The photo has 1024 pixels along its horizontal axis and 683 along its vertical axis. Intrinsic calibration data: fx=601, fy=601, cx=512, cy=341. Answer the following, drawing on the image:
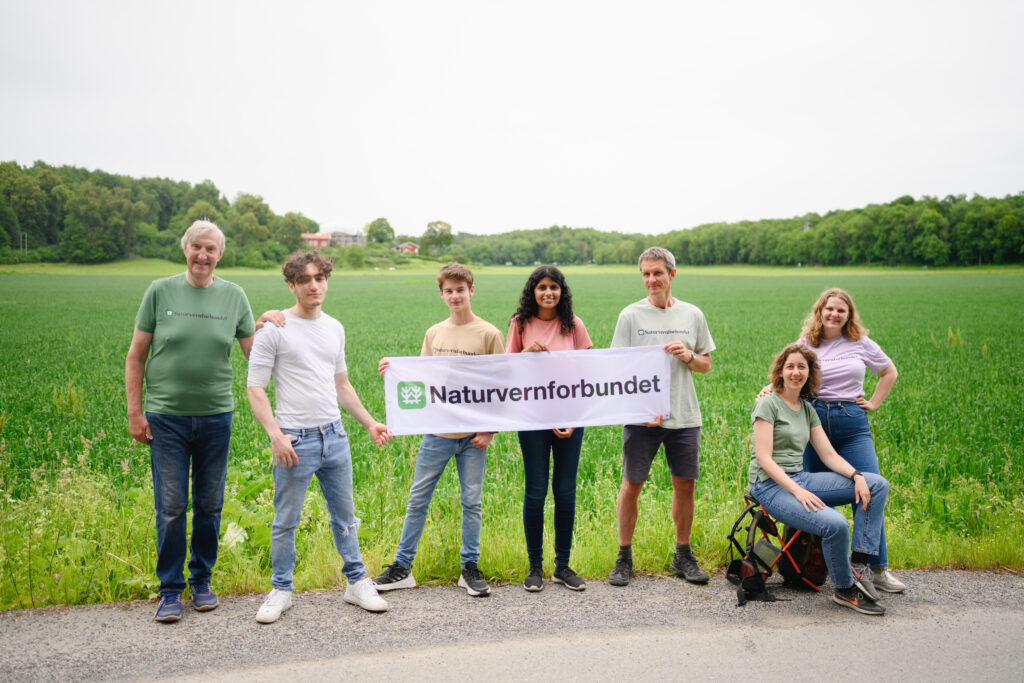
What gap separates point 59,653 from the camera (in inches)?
133

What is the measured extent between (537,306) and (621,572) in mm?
2109

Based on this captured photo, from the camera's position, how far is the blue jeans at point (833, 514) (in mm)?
4035

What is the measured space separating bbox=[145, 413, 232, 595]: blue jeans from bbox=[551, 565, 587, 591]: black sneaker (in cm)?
244

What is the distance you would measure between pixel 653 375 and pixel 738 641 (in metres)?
2.00

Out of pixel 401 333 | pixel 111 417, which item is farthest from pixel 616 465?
pixel 401 333

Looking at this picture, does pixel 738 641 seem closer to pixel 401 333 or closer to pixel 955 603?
pixel 955 603

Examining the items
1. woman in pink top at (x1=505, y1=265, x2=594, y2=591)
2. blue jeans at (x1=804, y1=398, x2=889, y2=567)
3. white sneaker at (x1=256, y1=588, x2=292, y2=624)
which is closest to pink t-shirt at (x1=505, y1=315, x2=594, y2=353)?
woman in pink top at (x1=505, y1=265, x2=594, y2=591)

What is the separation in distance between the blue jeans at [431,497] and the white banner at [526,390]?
6.8 inches

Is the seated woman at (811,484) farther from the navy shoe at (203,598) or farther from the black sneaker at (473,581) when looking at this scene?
the navy shoe at (203,598)

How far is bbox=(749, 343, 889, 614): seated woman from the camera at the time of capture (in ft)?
13.3

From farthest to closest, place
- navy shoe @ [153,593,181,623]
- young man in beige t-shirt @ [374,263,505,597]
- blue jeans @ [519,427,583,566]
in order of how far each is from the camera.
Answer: blue jeans @ [519,427,583,566] < young man in beige t-shirt @ [374,263,505,597] < navy shoe @ [153,593,181,623]

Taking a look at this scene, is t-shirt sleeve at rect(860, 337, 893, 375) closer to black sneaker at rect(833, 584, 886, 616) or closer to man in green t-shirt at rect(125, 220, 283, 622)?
black sneaker at rect(833, 584, 886, 616)

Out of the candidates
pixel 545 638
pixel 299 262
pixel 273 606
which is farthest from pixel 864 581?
pixel 299 262

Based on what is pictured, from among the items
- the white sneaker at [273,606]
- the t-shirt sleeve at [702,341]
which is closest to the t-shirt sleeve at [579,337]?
the t-shirt sleeve at [702,341]
